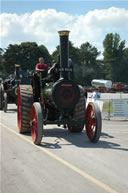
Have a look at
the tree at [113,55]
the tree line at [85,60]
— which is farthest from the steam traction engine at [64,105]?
the tree at [113,55]

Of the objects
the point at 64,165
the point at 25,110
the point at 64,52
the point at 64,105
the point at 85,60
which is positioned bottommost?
the point at 64,165

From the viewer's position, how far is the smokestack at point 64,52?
24.7 feet

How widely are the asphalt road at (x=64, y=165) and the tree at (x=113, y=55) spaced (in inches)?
2647

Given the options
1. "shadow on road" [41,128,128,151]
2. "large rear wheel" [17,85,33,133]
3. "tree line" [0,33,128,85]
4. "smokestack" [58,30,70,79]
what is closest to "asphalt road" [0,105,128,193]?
"shadow on road" [41,128,128,151]

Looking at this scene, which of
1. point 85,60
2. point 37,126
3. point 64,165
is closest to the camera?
point 64,165

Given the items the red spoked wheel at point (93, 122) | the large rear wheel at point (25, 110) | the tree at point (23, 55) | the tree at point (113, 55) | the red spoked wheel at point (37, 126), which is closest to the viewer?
the red spoked wheel at point (37, 126)

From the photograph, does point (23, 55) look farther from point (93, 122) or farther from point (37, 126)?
point (37, 126)

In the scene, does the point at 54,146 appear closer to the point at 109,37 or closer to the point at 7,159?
the point at 7,159

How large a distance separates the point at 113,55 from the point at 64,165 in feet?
249

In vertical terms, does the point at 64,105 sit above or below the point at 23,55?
below

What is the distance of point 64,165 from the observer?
5566 millimetres

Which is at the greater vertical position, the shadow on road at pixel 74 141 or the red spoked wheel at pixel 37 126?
the red spoked wheel at pixel 37 126

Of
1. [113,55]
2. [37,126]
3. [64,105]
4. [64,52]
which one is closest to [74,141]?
[64,105]

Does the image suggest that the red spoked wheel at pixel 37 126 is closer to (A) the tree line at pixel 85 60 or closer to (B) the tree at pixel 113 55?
(A) the tree line at pixel 85 60
